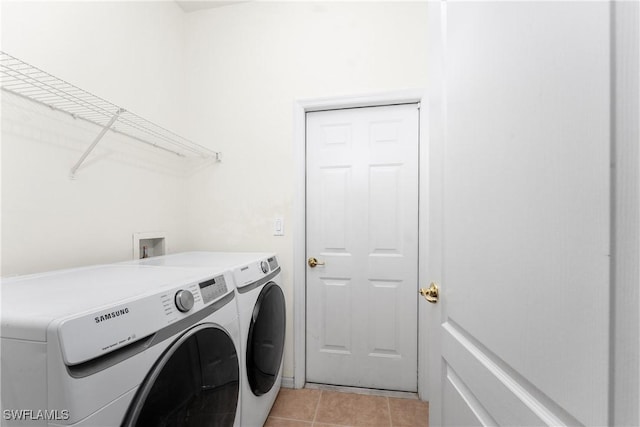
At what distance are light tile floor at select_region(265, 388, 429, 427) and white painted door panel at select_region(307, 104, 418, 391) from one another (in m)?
0.10

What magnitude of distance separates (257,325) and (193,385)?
477 mm

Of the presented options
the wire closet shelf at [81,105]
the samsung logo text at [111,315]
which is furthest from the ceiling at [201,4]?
the samsung logo text at [111,315]

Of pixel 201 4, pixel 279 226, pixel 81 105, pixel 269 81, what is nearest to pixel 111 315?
pixel 81 105

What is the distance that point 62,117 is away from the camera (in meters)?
1.15

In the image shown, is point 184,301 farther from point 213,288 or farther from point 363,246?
point 363,246

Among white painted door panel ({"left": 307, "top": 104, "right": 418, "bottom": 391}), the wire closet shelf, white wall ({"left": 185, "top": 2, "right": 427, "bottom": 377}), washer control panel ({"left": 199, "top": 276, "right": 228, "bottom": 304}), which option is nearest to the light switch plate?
white wall ({"left": 185, "top": 2, "right": 427, "bottom": 377})

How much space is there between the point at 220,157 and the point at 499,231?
1823 millimetres

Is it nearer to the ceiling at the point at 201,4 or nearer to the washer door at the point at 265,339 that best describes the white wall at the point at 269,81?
the ceiling at the point at 201,4

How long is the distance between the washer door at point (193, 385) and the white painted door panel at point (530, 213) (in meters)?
0.76

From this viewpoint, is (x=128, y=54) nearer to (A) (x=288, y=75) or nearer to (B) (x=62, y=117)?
(B) (x=62, y=117)

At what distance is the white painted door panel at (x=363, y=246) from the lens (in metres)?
1.76

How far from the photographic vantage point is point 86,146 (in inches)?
49.2

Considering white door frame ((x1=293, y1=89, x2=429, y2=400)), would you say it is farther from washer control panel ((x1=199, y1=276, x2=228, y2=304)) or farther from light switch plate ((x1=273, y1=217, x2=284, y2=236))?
washer control panel ((x1=199, y1=276, x2=228, y2=304))

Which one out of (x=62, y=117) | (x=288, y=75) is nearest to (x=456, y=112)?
(x=288, y=75)
